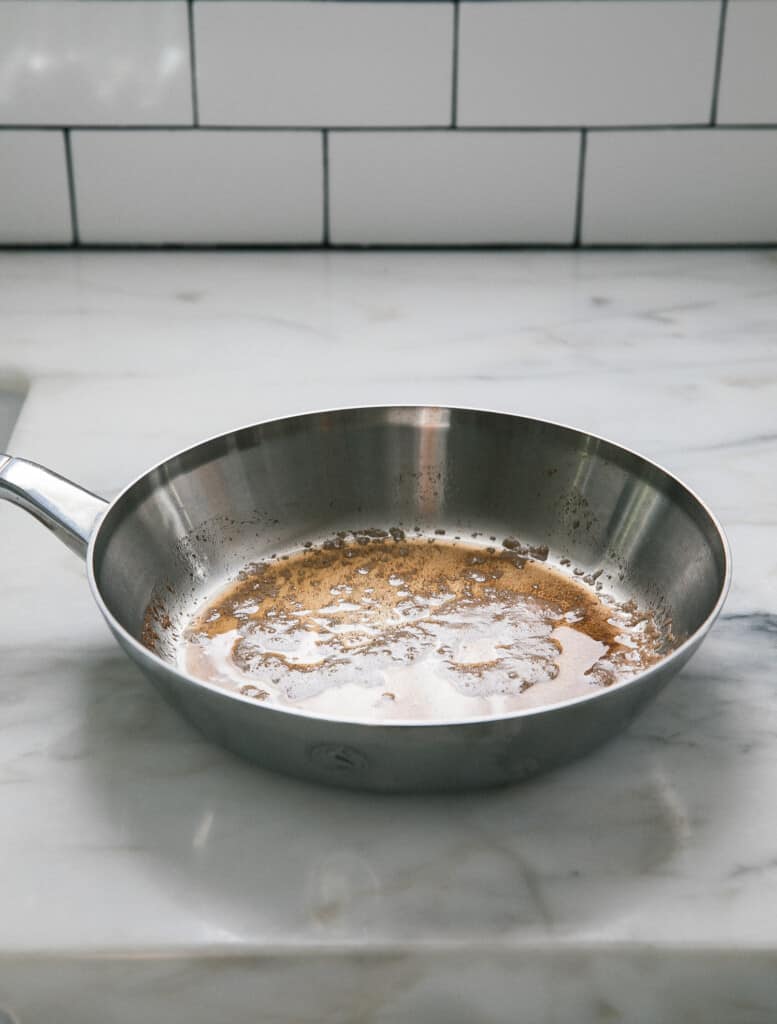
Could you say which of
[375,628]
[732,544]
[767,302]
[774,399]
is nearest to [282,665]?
[375,628]

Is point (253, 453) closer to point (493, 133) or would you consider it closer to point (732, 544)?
point (732, 544)

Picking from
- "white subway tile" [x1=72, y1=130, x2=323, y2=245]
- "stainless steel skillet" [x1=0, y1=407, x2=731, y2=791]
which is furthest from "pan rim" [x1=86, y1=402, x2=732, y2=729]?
Answer: "white subway tile" [x1=72, y1=130, x2=323, y2=245]

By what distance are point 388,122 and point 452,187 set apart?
0.26ft

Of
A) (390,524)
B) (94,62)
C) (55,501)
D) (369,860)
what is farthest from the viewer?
(94,62)

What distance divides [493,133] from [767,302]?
0.28 metres

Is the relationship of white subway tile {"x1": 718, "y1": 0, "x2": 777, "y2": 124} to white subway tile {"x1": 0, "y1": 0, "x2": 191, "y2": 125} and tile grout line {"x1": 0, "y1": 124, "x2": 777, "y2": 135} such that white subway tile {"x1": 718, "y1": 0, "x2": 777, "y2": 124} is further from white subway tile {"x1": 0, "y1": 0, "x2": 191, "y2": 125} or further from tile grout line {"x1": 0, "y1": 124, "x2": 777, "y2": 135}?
white subway tile {"x1": 0, "y1": 0, "x2": 191, "y2": 125}

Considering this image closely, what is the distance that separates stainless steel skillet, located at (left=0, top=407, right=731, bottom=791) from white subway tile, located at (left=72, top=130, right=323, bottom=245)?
0.47m

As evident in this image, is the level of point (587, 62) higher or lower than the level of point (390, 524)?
higher

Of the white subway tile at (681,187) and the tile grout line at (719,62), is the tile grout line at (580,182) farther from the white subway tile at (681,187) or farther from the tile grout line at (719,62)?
the tile grout line at (719,62)

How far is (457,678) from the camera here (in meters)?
0.49

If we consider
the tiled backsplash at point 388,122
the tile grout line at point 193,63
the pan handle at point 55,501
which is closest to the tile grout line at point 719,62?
the tiled backsplash at point 388,122

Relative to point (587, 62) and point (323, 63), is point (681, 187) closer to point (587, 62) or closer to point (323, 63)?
point (587, 62)

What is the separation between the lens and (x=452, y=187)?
1.03 m

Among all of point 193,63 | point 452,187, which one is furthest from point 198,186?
point 452,187
